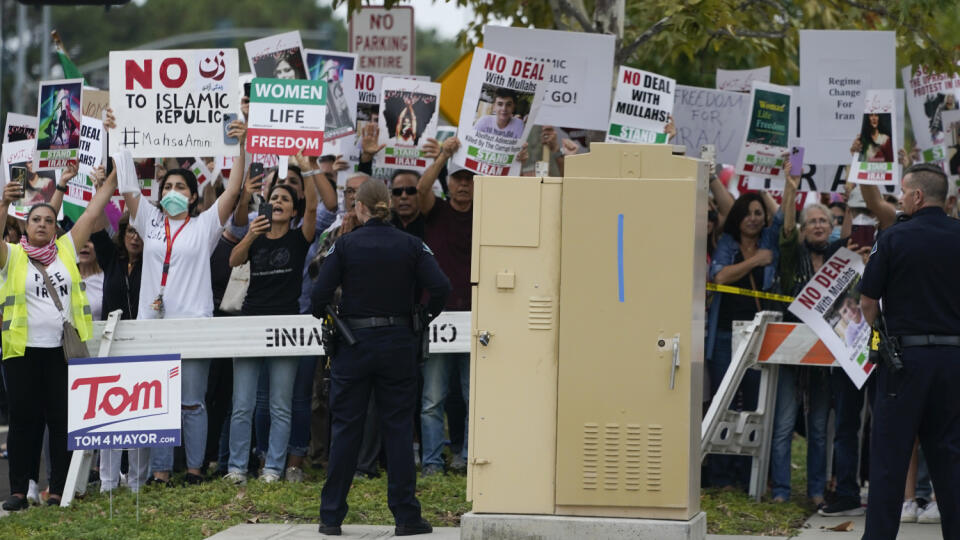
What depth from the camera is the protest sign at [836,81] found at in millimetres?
12508

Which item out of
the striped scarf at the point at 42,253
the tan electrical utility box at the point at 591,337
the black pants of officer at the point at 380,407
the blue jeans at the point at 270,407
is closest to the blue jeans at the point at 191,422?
the blue jeans at the point at 270,407

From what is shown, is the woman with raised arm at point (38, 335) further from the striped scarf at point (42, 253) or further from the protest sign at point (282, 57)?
the protest sign at point (282, 57)

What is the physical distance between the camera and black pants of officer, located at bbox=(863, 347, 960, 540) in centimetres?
874

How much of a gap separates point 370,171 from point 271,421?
2.44m

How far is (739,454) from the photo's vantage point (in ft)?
37.7

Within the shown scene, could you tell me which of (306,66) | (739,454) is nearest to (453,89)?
(306,66)

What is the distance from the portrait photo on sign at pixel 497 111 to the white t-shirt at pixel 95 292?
3270 mm

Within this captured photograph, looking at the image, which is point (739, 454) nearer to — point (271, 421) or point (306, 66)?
point (271, 421)

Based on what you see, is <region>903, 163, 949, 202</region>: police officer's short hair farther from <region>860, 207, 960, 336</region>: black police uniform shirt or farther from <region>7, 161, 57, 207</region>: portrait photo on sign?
<region>7, 161, 57, 207</region>: portrait photo on sign

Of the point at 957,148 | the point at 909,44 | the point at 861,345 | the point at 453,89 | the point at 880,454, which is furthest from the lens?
the point at 453,89

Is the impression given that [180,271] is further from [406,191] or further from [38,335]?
[406,191]

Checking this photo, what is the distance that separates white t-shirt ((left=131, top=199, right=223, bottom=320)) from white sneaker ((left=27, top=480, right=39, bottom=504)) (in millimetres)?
1471

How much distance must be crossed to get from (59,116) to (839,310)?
256 inches

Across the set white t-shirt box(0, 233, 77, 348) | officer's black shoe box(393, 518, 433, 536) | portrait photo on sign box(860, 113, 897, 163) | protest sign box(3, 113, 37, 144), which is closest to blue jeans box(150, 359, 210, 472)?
white t-shirt box(0, 233, 77, 348)
